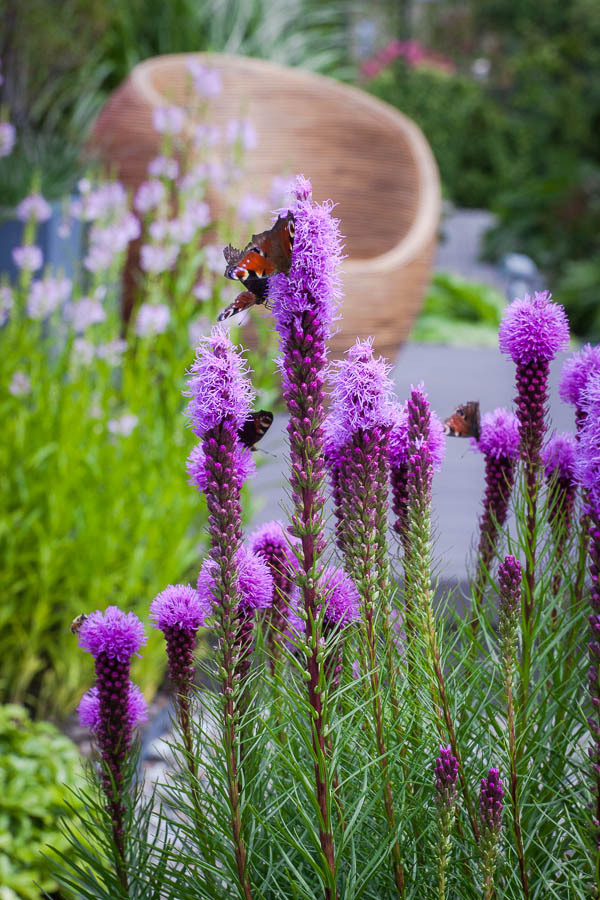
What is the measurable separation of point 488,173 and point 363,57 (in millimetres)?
6904

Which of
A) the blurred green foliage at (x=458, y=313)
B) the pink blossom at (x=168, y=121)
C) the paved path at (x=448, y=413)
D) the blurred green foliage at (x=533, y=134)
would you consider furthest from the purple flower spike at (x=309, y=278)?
the blurred green foliage at (x=533, y=134)

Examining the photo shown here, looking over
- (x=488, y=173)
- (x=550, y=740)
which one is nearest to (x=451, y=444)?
(x=550, y=740)

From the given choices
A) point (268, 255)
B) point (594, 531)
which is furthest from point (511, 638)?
point (268, 255)

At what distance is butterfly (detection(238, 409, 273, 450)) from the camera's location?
2.64ft

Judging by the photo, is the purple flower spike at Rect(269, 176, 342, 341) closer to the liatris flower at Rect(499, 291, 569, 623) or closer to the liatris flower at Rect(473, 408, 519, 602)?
the liatris flower at Rect(499, 291, 569, 623)

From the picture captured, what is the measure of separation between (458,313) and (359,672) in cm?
811

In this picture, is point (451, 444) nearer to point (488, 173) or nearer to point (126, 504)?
point (126, 504)

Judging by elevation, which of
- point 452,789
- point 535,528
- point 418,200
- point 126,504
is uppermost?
point 418,200

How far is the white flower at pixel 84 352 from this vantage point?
274 cm

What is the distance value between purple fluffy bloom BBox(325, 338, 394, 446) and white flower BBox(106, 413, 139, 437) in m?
2.01

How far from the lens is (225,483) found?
2.36 ft

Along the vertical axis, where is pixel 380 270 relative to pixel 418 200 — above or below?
below

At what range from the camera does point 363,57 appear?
66.2 ft

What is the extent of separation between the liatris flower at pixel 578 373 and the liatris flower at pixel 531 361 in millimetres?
34
